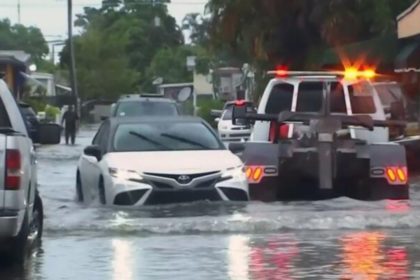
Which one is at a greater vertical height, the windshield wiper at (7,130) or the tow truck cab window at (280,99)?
the tow truck cab window at (280,99)

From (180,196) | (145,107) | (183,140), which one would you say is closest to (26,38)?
(145,107)

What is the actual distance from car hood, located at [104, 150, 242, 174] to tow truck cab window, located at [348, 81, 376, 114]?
3012 millimetres

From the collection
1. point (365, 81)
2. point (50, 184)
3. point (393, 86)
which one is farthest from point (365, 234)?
point (393, 86)

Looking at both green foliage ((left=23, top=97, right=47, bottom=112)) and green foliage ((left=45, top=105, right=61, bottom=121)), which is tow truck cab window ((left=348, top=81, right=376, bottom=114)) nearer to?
green foliage ((left=45, top=105, right=61, bottom=121))

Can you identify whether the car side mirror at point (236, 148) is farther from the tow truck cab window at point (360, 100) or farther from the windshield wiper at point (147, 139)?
the tow truck cab window at point (360, 100)

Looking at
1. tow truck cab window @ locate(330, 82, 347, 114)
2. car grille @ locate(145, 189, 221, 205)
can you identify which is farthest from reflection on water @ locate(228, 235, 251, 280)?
tow truck cab window @ locate(330, 82, 347, 114)

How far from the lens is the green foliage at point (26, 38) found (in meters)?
131

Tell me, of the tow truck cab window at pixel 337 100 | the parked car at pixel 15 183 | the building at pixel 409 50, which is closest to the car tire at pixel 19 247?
the parked car at pixel 15 183

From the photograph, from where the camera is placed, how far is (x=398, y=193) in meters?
18.1

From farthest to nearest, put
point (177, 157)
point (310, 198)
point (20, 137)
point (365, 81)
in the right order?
point (365, 81) < point (310, 198) < point (177, 157) < point (20, 137)

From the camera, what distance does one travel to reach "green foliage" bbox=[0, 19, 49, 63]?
13064 centimetres

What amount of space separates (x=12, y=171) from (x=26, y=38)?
127013mm

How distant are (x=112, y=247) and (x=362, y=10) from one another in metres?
23.1

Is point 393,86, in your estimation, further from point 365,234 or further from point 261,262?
point 261,262
